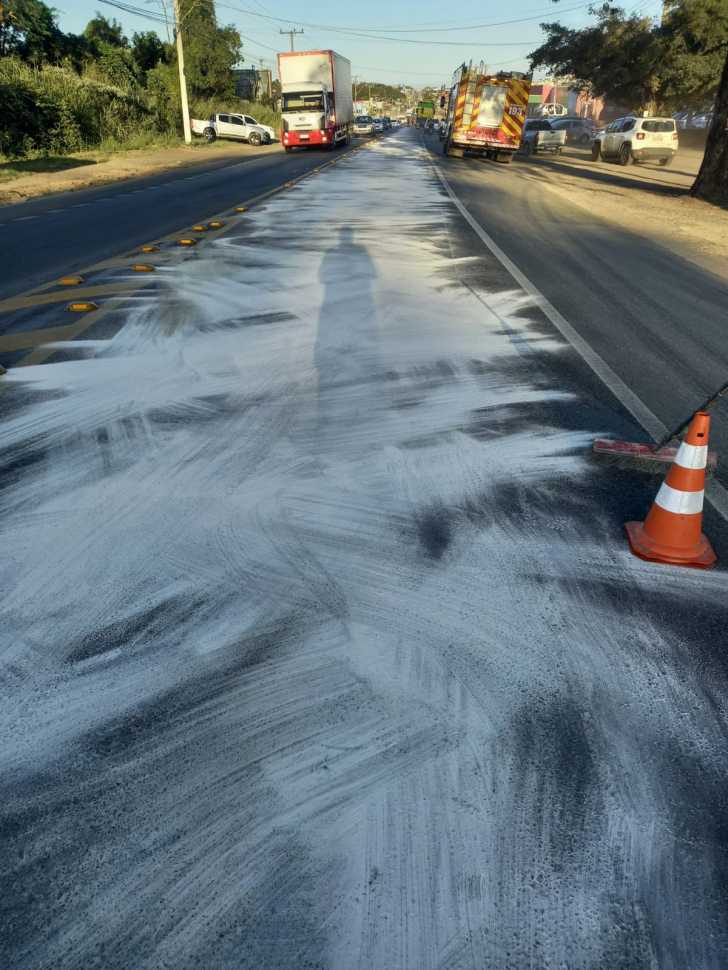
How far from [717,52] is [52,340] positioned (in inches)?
1770

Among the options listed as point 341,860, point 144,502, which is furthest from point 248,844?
point 144,502

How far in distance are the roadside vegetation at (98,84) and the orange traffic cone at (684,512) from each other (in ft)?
76.7

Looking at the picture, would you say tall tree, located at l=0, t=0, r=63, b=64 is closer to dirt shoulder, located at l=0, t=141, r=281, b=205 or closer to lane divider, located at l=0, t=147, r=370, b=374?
dirt shoulder, located at l=0, t=141, r=281, b=205

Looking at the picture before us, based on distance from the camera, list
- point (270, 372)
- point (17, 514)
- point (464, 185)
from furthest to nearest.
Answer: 1. point (464, 185)
2. point (270, 372)
3. point (17, 514)

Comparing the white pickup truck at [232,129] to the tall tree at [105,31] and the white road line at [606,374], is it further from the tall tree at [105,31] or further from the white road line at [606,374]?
the white road line at [606,374]

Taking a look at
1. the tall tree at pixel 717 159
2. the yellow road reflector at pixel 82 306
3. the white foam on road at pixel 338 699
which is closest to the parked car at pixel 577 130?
the tall tree at pixel 717 159

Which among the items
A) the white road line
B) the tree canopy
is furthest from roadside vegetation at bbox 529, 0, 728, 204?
the white road line

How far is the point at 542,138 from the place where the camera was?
37438 mm

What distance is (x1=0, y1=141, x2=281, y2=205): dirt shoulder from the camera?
18764 mm

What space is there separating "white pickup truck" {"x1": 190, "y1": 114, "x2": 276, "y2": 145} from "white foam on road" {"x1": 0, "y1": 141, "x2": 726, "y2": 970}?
4514 centimetres

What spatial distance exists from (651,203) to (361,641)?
58.3 ft

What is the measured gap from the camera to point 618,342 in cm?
627

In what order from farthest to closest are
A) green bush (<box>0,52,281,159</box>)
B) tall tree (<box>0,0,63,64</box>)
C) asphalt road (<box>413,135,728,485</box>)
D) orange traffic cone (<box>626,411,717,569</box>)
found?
tall tree (<box>0,0,63,64</box>)
green bush (<box>0,52,281,159</box>)
asphalt road (<box>413,135,728,485</box>)
orange traffic cone (<box>626,411,717,569</box>)

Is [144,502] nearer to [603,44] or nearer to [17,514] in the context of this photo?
[17,514]
